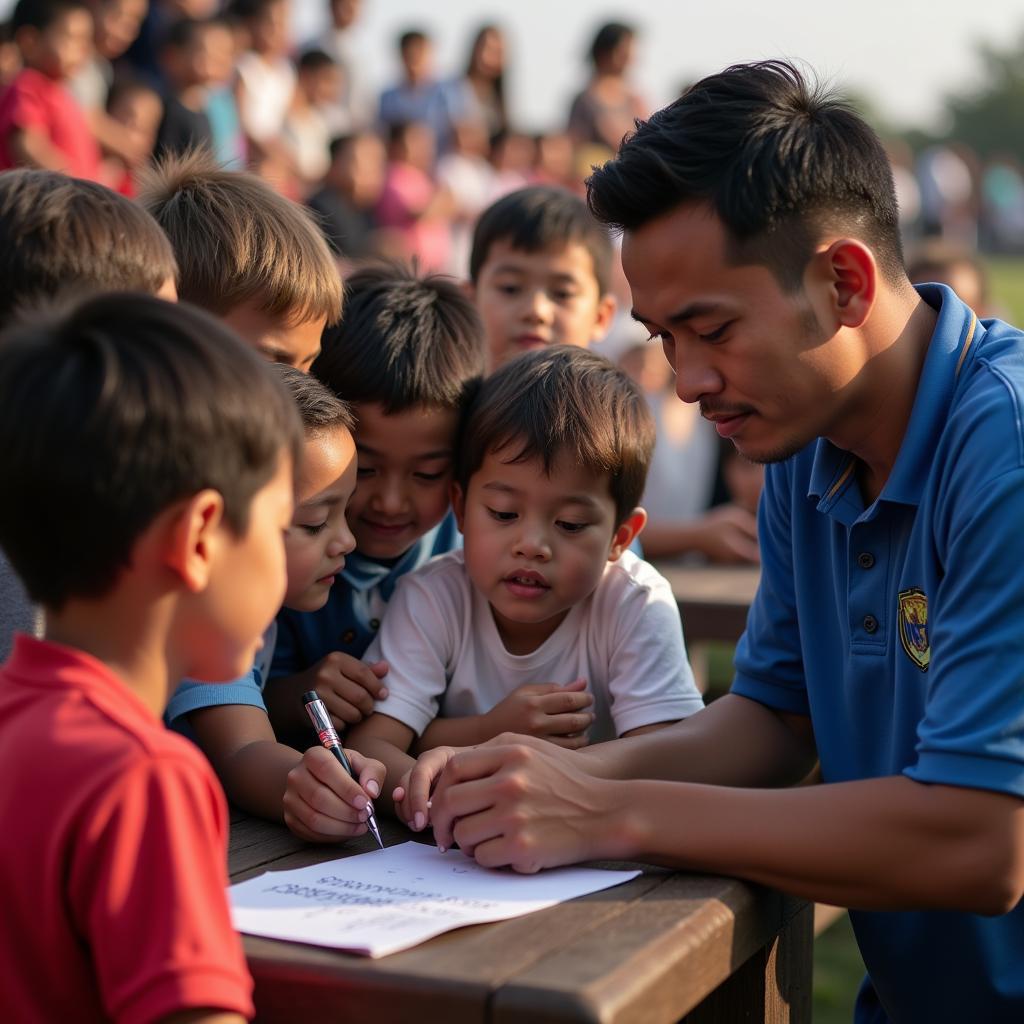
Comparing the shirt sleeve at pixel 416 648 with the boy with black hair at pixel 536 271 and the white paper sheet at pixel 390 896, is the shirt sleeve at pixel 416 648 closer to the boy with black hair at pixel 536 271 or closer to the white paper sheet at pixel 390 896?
the white paper sheet at pixel 390 896

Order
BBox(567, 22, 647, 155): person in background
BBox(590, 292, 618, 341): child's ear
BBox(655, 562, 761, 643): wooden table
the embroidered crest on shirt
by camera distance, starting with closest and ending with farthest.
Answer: the embroidered crest on shirt, BBox(655, 562, 761, 643): wooden table, BBox(590, 292, 618, 341): child's ear, BBox(567, 22, 647, 155): person in background

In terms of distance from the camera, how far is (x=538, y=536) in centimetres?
225

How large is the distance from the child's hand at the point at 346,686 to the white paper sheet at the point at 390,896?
1.41 ft

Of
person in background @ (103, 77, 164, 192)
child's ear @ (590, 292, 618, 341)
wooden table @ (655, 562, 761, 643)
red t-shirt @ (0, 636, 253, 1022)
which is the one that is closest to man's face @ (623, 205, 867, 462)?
red t-shirt @ (0, 636, 253, 1022)

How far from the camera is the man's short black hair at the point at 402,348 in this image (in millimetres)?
2381

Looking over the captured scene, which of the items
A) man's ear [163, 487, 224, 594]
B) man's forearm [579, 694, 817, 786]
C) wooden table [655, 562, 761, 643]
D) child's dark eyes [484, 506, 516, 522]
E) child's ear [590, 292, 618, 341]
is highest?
man's ear [163, 487, 224, 594]

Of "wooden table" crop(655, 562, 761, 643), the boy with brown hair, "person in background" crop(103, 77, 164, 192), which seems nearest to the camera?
the boy with brown hair

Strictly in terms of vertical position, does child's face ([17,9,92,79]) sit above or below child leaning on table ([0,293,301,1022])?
above

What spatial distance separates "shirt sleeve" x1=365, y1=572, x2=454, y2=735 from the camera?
7.28 ft

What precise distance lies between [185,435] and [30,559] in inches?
7.7

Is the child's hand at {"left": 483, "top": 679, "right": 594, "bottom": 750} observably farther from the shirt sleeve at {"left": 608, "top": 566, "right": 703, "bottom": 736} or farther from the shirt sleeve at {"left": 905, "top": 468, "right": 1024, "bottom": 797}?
the shirt sleeve at {"left": 905, "top": 468, "right": 1024, "bottom": 797}

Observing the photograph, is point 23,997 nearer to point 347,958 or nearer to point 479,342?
point 347,958

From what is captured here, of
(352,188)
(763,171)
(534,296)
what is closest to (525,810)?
(763,171)

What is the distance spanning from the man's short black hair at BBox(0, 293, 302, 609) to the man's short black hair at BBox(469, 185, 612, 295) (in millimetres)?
2497
